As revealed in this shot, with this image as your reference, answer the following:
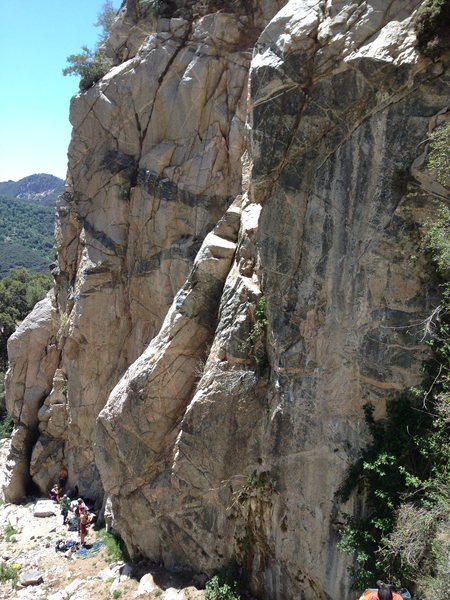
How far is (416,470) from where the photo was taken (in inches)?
362

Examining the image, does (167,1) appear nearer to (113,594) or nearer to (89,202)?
(89,202)

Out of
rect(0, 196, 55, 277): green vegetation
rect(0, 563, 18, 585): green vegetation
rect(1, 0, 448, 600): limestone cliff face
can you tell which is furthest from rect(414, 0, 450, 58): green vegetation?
rect(0, 196, 55, 277): green vegetation

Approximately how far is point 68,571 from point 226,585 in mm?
6500

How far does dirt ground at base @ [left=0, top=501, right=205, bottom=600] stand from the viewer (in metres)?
13.4

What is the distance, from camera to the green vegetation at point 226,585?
38.8 feet

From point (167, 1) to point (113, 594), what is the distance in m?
20.5

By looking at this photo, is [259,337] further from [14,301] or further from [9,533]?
[14,301]

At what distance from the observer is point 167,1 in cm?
2033

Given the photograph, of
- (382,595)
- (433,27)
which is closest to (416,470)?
(382,595)

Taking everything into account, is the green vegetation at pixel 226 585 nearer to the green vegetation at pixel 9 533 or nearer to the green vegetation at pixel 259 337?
the green vegetation at pixel 259 337

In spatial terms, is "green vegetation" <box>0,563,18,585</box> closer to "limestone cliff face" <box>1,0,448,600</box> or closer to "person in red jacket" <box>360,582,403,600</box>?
"limestone cliff face" <box>1,0,448,600</box>

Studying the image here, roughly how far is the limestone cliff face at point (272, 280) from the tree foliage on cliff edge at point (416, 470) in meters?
0.36

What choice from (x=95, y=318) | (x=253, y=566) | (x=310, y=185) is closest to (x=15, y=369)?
(x=95, y=318)

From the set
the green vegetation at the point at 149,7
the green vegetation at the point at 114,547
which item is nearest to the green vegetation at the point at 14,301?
the green vegetation at the point at 114,547
